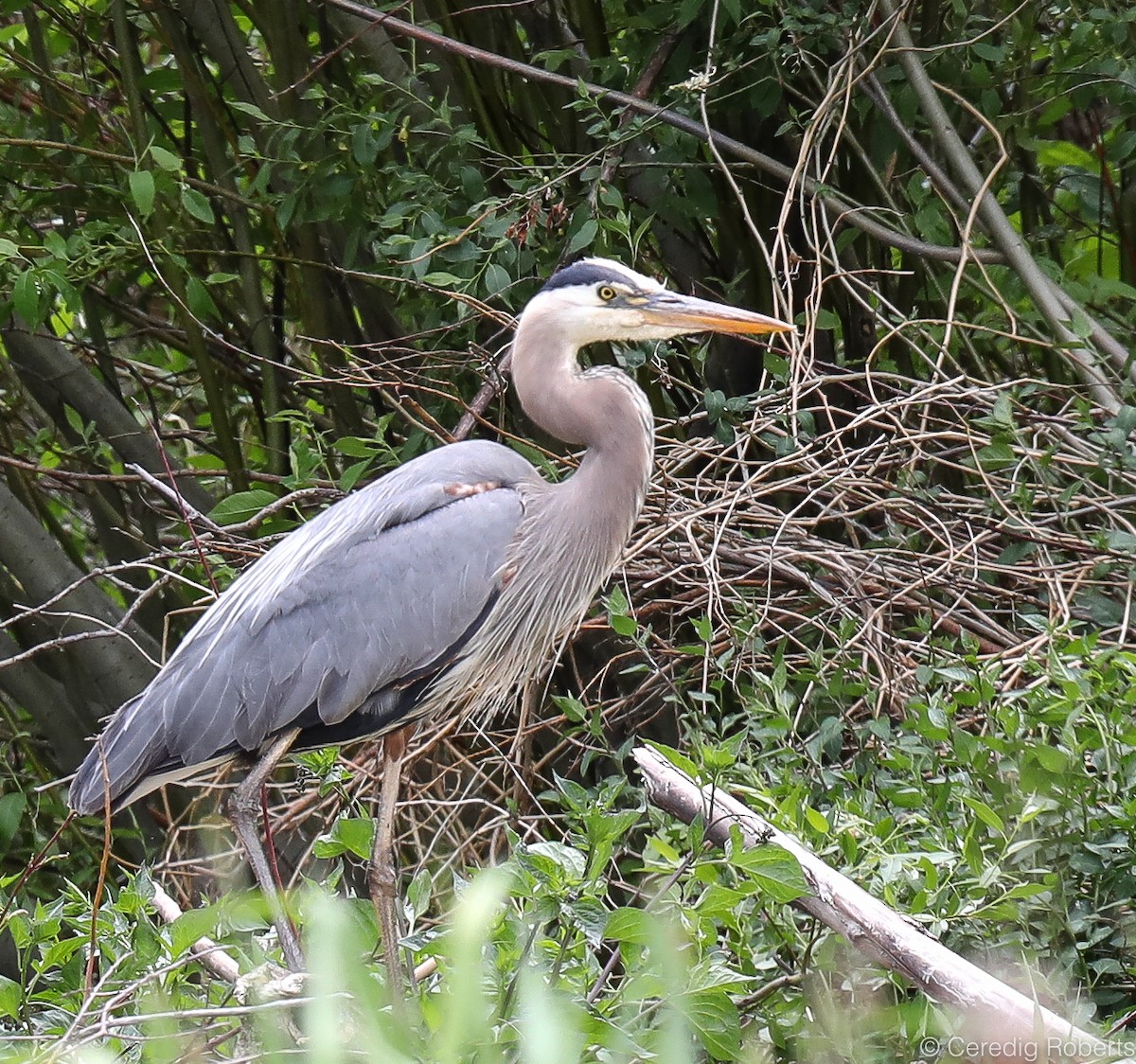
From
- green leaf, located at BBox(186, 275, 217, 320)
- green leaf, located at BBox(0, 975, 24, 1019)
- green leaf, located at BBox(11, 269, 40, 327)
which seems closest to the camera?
green leaf, located at BBox(0, 975, 24, 1019)

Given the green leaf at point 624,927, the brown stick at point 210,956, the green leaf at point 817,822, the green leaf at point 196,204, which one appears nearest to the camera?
the green leaf at point 624,927

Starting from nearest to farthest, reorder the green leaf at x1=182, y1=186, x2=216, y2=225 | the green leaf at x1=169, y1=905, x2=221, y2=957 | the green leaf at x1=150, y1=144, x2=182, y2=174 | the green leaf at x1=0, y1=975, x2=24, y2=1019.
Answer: the green leaf at x1=169, y1=905, x2=221, y2=957 < the green leaf at x1=0, y1=975, x2=24, y2=1019 < the green leaf at x1=150, y1=144, x2=182, y2=174 < the green leaf at x1=182, y1=186, x2=216, y2=225

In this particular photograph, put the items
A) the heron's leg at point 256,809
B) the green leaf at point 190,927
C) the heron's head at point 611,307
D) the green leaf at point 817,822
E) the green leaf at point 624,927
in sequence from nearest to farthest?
the green leaf at point 624,927 → the green leaf at point 190,927 → the green leaf at point 817,822 → the heron's leg at point 256,809 → the heron's head at point 611,307

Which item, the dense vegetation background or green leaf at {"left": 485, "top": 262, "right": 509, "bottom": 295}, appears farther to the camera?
green leaf at {"left": 485, "top": 262, "right": 509, "bottom": 295}

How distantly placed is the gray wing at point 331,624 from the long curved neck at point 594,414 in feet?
0.63

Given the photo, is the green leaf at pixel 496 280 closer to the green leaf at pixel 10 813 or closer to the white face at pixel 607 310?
the white face at pixel 607 310

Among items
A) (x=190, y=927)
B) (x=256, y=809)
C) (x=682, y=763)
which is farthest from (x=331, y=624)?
(x=190, y=927)

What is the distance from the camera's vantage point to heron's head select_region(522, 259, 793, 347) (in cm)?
318

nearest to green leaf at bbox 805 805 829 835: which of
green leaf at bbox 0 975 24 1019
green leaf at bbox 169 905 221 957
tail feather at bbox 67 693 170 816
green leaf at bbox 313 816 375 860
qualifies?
green leaf at bbox 313 816 375 860

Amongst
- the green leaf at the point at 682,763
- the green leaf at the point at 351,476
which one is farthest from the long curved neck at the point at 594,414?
the green leaf at the point at 682,763

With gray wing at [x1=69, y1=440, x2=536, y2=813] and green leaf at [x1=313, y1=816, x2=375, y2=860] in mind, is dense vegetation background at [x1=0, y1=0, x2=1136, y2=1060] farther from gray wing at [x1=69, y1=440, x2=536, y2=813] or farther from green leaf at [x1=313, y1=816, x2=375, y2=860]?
gray wing at [x1=69, y1=440, x2=536, y2=813]

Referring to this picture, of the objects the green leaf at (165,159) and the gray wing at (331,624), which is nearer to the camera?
the gray wing at (331,624)

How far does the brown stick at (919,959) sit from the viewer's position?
1814mm

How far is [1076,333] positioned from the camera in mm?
3514
